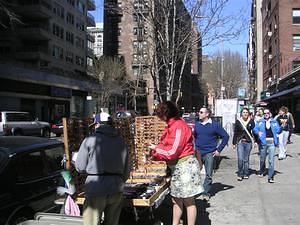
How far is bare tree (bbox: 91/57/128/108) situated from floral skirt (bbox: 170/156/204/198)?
66205 mm

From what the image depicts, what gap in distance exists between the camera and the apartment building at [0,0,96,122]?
48219 mm

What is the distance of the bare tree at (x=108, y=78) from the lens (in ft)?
243

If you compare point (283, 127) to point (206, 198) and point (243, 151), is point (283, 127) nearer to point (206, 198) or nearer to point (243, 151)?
point (243, 151)

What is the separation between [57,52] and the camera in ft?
235

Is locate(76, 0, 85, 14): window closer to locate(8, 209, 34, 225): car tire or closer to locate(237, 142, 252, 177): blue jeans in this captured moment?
locate(237, 142, 252, 177): blue jeans

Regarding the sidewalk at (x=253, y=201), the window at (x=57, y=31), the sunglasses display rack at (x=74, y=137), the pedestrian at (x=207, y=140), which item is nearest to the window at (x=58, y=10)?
the window at (x=57, y=31)

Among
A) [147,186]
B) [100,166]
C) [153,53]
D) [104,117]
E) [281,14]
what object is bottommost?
[147,186]

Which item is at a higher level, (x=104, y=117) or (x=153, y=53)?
(x=153, y=53)

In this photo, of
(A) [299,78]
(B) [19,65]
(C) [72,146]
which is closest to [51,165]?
(C) [72,146]

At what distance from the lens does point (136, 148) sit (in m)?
9.52

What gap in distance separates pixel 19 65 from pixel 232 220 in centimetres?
4269

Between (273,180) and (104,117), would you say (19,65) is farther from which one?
(104,117)

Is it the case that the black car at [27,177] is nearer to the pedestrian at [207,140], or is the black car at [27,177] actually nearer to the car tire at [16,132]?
the pedestrian at [207,140]

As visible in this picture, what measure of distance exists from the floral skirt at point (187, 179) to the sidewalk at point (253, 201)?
1.66 meters
